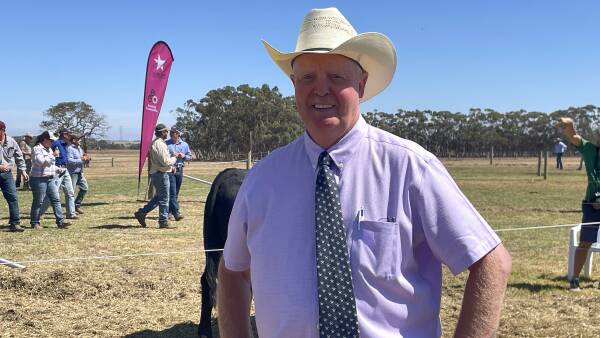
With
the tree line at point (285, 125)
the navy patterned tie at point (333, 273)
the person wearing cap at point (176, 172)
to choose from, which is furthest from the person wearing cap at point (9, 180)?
the tree line at point (285, 125)

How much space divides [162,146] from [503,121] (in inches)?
3174

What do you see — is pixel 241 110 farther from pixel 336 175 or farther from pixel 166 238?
pixel 336 175

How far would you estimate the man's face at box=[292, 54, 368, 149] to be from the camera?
5.07ft

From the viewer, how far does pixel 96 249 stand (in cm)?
739

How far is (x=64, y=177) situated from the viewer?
10375 millimetres

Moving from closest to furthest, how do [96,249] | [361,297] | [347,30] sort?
[361,297] < [347,30] < [96,249]

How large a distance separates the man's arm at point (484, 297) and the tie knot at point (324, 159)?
481mm

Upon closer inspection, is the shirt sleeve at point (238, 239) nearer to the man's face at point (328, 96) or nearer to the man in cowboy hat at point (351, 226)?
the man in cowboy hat at point (351, 226)

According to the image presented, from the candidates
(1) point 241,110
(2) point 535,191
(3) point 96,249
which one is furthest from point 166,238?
(1) point 241,110

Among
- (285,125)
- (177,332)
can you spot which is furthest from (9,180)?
(285,125)

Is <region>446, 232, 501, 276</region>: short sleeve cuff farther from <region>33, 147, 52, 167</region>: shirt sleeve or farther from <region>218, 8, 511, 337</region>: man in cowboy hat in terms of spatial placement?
<region>33, 147, 52, 167</region>: shirt sleeve

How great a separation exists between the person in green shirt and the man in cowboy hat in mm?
4733

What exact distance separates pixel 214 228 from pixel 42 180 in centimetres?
606

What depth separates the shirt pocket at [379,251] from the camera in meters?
1.42
